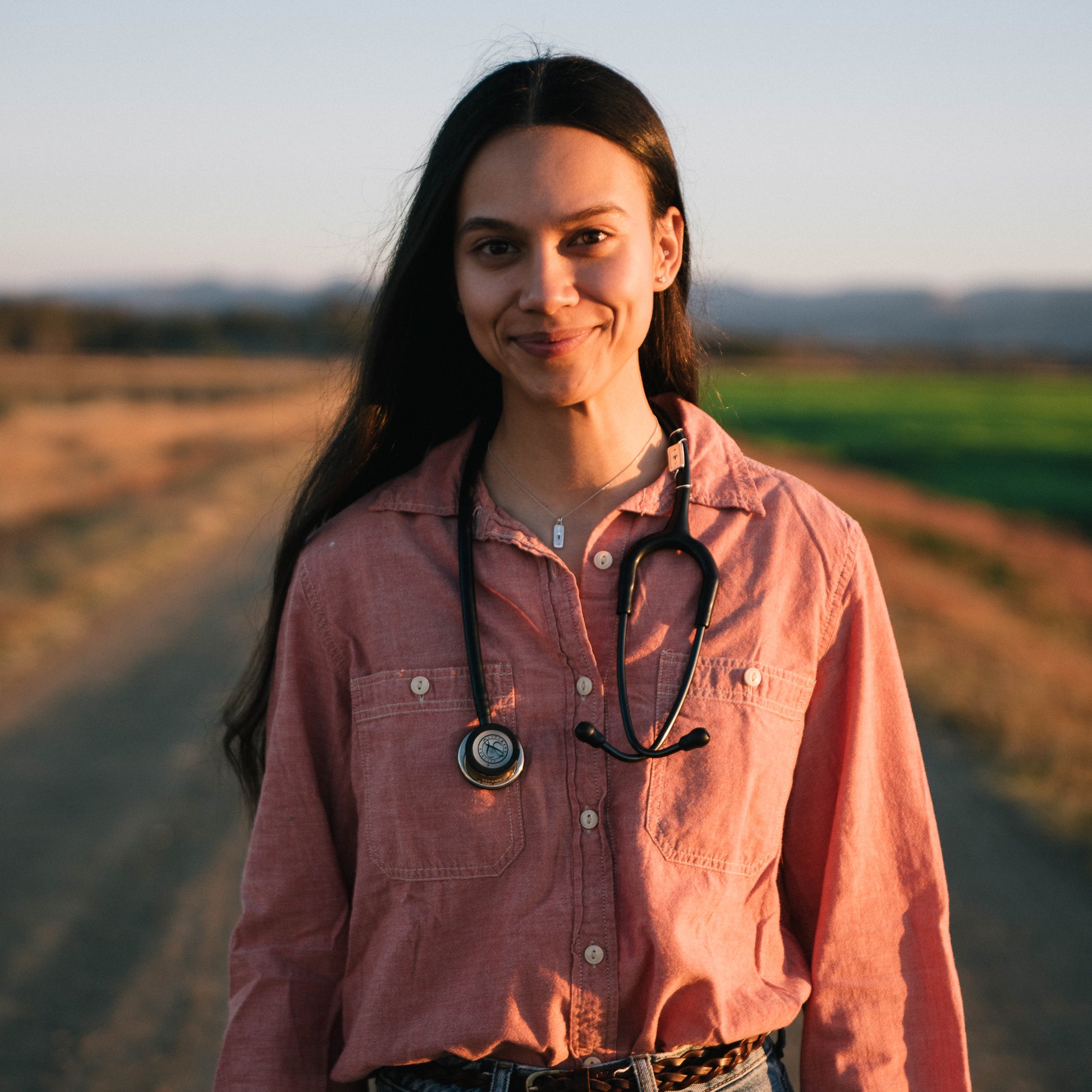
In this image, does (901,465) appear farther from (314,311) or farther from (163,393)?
(314,311)

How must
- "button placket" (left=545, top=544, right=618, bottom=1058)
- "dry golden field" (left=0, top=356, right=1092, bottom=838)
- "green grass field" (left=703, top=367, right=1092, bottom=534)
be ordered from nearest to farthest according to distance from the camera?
"button placket" (left=545, top=544, right=618, bottom=1058) → "dry golden field" (left=0, top=356, right=1092, bottom=838) → "green grass field" (left=703, top=367, right=1092, bottom=534)

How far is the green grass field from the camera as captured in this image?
26.9 metres

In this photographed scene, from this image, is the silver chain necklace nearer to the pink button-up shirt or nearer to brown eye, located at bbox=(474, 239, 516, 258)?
the pink button-up shirt

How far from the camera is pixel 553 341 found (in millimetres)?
1658

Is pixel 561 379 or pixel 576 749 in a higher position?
pixel 561 379

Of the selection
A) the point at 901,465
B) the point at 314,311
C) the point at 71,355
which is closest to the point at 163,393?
the point at 71,355

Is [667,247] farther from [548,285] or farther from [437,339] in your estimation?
[437,339]

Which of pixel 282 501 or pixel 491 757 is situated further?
pixel 282 501

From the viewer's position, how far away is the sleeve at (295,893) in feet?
5.68

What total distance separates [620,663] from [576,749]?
141mm

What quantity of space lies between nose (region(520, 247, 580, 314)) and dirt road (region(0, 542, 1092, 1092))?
2.90 meters

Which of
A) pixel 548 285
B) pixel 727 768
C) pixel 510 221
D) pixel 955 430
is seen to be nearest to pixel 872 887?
A: pixel 727 768

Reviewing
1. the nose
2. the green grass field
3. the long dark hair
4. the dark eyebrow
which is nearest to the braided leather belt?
the long dark hair

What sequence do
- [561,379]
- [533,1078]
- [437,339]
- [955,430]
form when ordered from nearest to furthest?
[533,1078] → [561,379] → [437,339] → [955,430]
